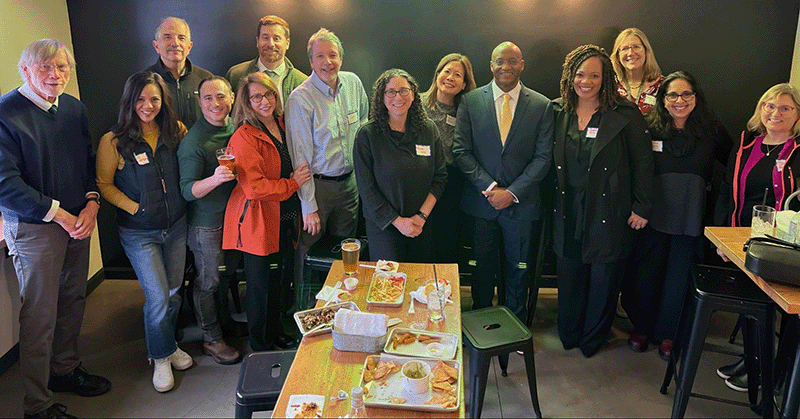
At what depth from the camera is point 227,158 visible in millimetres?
2984

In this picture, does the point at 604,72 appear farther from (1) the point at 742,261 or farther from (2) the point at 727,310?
(2) the point at 727,310

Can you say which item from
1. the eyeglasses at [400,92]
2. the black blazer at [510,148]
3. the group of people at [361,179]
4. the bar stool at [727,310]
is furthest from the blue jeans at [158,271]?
the bar stool at [727,310]

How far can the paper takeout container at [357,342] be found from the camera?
208cm

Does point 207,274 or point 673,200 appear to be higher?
point 673,200

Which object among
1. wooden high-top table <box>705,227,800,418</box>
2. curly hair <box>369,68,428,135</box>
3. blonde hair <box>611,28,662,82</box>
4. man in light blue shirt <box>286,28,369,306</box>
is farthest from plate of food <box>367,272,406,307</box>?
blonde hair <box>611,28,662,82</box>

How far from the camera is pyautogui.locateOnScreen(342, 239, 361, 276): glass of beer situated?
2.66 meters

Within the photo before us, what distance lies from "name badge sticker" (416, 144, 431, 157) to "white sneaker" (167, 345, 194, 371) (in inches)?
70.3

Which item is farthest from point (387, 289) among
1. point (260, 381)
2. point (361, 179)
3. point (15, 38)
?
point (15, 38)

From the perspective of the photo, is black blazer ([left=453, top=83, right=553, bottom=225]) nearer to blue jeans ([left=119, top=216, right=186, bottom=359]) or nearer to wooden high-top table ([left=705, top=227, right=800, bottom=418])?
wooden high-top table ([left=705, top=227, right=800, bottom=418])

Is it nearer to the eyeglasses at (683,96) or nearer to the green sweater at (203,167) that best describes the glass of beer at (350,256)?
the green sweater at (203,167)

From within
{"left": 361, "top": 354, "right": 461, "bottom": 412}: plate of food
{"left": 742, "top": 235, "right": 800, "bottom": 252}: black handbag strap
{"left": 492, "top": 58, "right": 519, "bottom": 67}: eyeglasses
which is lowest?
{"left": 361, "top": 354, "right": 461, "bottom": 412}: plate of food

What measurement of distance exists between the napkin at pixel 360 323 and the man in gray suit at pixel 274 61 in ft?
6.22

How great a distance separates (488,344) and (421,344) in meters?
0.67

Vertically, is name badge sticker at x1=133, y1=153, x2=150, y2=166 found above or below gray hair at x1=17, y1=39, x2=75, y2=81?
below
